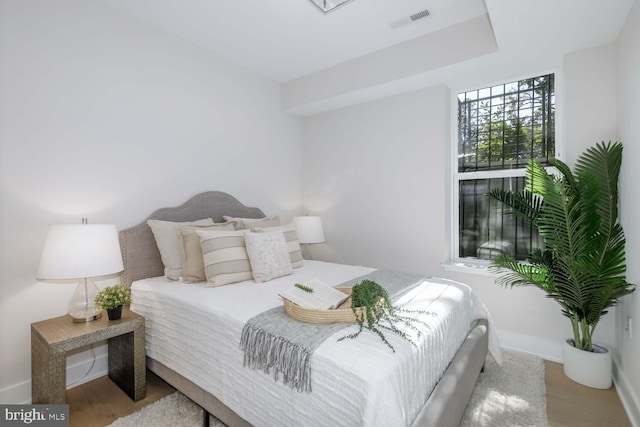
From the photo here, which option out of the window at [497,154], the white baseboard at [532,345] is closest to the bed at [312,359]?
the white baseboard at [532,345]

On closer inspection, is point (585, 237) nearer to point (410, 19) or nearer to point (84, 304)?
point (410, 19)

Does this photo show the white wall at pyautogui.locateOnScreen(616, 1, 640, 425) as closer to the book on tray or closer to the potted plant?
the potted plant

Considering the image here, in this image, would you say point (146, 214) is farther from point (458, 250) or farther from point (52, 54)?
point (458, 250)

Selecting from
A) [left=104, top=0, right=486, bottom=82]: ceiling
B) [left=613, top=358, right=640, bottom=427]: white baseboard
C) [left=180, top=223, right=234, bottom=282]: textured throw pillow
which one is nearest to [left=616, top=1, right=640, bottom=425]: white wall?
[left=613, top=358, right=640, bottom=427]: white baseboard

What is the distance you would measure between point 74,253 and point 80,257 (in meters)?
0.04

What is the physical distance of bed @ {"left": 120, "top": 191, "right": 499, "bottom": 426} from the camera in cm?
118

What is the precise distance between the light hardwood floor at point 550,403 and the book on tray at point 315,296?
47.8 inches

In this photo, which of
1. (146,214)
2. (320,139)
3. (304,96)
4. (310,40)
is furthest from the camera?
(320,139)

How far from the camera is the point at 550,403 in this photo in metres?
1.99

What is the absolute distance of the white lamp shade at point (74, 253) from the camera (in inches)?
71.0

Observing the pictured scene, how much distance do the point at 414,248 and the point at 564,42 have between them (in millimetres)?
1998

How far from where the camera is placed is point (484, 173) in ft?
10.0

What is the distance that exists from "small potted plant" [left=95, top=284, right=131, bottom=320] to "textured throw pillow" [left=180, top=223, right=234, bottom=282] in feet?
1.34

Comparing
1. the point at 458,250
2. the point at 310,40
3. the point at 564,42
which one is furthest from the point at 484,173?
the point at 310,40
